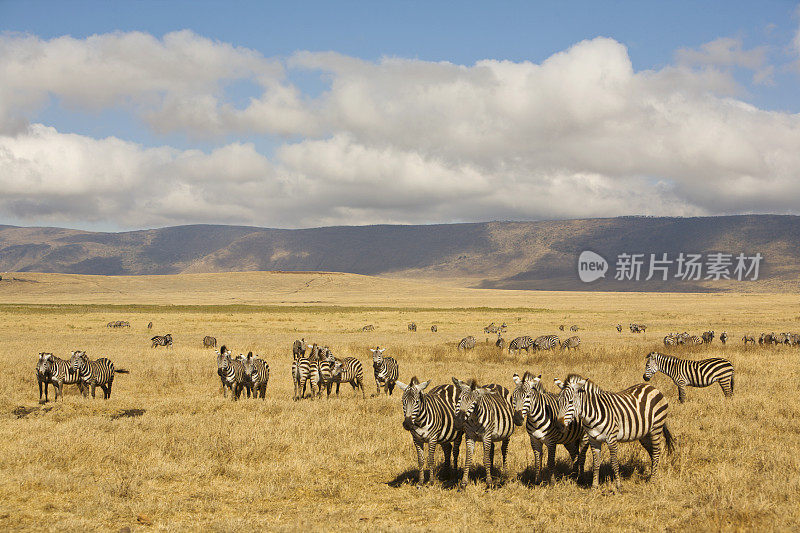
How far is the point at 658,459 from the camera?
35.4ft

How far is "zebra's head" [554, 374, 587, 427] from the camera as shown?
30.5ft

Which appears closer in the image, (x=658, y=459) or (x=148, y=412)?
(x=658, y=459)

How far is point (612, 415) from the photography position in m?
9.77

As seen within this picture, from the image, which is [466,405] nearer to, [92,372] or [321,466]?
[321,466]

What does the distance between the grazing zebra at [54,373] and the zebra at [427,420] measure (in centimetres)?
1270

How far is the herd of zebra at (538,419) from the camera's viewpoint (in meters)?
9.53

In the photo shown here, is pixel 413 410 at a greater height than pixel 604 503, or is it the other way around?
pixel 413 410

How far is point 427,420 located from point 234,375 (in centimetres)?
1061

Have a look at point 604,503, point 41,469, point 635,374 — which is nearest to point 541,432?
point 604,503

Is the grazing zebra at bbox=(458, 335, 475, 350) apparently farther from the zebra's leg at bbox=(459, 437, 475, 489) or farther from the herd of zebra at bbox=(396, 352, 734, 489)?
the zebra's leg at bbox=(459, 437, 475, 489)

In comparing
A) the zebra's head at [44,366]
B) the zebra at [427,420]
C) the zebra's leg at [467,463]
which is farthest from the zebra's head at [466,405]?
the zebra's head at [44,366]

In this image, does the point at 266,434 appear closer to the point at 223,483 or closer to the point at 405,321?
the point at 223,483

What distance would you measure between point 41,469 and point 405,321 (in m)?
53.6

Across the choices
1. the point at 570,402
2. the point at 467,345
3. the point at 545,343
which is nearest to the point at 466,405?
the point at 570,402
